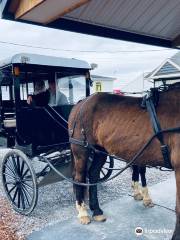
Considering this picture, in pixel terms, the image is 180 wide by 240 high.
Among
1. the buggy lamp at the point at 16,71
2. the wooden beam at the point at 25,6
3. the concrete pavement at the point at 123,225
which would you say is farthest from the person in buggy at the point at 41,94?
the concrete pavement at the point at 123,225

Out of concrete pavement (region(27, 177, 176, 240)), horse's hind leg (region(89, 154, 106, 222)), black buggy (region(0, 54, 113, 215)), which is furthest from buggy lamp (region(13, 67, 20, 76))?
concrete pavement (region(27, 177, 176, 240))

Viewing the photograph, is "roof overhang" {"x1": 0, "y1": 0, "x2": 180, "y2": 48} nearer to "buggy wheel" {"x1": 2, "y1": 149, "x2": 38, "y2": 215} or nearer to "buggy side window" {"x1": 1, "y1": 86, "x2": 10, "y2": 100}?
"buggy wheel" {"x1": 2, "y1": 149, "x2": 38, "y2": 215}

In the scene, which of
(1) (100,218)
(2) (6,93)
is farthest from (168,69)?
(1) (100,218)

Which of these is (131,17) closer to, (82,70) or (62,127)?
(82,70)

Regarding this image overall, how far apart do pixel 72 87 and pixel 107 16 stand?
1937mm

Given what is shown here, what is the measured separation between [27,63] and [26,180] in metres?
2.04

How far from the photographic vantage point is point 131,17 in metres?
4.63

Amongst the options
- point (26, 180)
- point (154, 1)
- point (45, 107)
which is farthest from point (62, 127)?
point (154, 1)

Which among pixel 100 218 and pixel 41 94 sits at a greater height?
pixel 41 94

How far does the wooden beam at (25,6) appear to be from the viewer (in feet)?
11.3

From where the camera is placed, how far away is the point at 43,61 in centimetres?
517

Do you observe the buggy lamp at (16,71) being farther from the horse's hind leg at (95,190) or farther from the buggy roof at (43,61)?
the horse's hind leg at (95,190)

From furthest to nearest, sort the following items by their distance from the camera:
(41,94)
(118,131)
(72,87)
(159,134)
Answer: (72,87) < (41,94) < (118,131) < (159,134)

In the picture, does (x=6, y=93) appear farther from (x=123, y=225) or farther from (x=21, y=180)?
(x=123, y=225)
